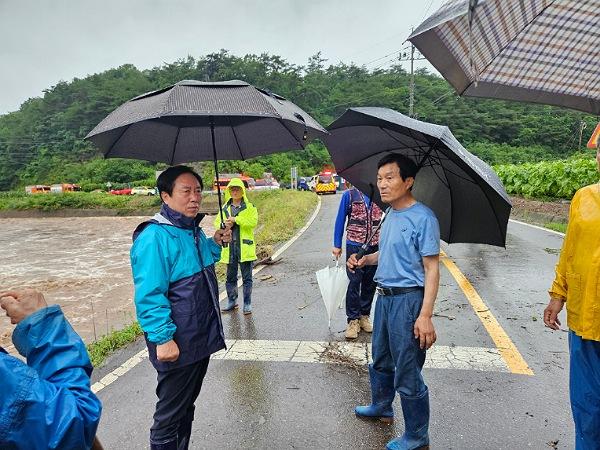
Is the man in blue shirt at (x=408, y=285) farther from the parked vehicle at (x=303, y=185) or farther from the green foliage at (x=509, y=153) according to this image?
the green foliage at (x=509, y=153)

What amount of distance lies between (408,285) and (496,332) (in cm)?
258

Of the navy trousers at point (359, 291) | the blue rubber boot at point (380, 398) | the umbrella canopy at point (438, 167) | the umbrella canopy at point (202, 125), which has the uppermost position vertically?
the umbrella canopy at point (202, 125)

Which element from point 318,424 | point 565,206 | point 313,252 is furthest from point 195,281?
point 565,206

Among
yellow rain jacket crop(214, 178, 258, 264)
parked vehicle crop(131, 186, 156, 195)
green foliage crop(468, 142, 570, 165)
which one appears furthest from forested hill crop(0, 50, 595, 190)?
yellow rain jacket crop(214, 178, 258, 264)

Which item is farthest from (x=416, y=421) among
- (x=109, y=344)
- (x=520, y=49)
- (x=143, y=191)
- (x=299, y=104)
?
(x=299, y=104)

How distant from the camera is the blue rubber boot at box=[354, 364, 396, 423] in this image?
9.21 feet

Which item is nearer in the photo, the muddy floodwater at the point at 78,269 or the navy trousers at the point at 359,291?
the navy trousers at the point at 359,291

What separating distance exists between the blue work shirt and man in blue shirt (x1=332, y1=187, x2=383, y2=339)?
1.57 m

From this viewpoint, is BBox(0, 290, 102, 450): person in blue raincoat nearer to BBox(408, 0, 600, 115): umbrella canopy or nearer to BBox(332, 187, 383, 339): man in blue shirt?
BBox(408, 0, 600, 115): umbrella canopy

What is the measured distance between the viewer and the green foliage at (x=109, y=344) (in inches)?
163

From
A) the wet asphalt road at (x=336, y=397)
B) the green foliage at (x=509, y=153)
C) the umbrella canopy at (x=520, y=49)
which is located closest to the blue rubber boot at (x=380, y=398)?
the wet asphalt road at (x=336, y=397)

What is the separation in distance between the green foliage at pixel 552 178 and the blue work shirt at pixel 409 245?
13.8 meters

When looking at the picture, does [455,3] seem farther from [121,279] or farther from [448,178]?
[121,279]

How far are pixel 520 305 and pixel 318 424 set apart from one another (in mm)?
3673
